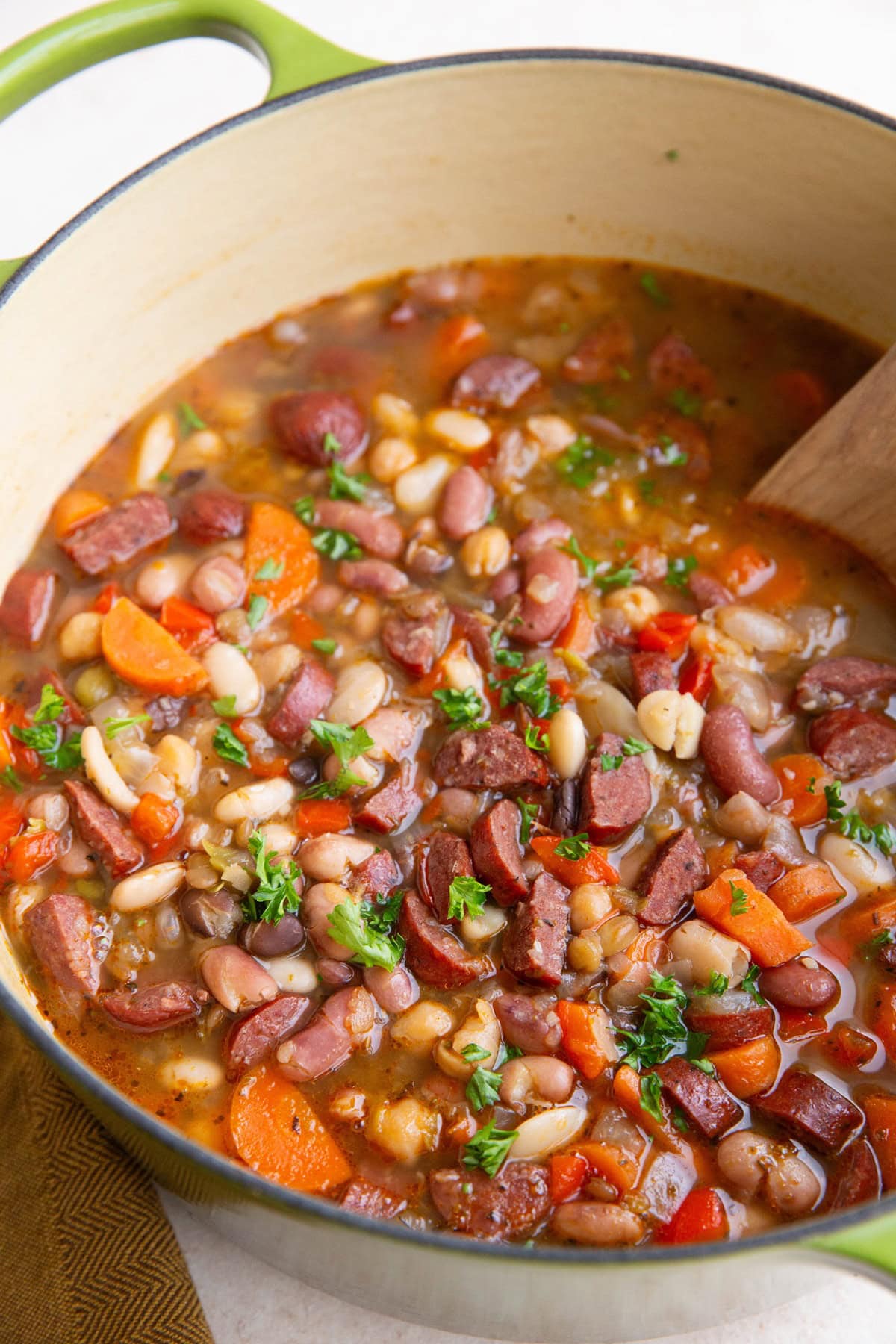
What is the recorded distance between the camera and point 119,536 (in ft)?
9.49

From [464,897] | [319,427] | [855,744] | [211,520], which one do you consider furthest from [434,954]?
[319,427]

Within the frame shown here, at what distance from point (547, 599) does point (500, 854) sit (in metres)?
0.61

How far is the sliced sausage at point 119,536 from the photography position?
113 inches

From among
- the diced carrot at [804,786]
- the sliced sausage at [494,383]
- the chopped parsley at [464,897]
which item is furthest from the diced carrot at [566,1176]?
the sliced sausage at [494,383]

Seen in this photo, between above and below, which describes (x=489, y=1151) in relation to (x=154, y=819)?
above

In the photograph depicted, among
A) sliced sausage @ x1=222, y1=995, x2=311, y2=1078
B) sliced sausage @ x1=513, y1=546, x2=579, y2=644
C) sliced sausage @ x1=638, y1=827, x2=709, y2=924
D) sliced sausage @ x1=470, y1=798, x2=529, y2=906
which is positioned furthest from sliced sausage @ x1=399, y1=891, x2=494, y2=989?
sliced sausage @ x1=513, y1=546, x2=579, y2=644

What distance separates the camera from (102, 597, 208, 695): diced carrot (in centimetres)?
274

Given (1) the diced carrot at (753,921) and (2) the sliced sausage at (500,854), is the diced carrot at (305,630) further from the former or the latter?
(1) the diced carrot at (753,921)

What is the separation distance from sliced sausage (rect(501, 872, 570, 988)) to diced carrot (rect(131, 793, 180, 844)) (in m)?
0.72

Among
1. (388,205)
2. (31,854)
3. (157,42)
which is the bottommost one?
→ (31,854)

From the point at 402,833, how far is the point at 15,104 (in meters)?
1.64

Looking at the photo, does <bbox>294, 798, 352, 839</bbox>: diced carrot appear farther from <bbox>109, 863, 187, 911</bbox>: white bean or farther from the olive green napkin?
the olive green napkin

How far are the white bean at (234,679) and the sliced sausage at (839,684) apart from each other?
3.83 feet

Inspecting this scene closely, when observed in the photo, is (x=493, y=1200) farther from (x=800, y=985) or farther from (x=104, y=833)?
(x=104, y=833)
